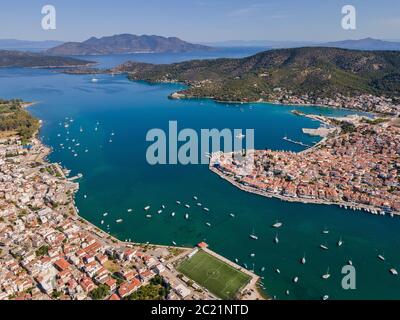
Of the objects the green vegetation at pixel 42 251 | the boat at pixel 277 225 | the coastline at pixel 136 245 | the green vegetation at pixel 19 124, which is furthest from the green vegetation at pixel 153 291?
the green vegetation at pixel 19 124

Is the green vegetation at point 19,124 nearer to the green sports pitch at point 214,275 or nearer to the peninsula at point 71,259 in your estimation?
the peninsula at point 71,259

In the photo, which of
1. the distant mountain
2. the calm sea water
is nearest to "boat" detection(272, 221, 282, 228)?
the calm sea water

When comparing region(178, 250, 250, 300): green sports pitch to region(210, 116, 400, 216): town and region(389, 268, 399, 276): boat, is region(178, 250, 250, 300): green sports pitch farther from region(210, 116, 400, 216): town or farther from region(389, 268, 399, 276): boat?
region(210, 116, 400, 216): town

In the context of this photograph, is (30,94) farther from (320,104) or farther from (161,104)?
(320,104)

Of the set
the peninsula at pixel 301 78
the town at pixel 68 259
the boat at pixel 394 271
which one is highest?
the peninsula at pixel 301 78

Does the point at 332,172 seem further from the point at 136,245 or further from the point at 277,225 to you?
the point at 136,245

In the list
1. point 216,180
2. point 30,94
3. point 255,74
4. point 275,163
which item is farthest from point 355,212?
point 30,94

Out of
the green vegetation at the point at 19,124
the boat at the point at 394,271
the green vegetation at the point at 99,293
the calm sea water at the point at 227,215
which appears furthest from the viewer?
the green vegetation at the point at 19,124
